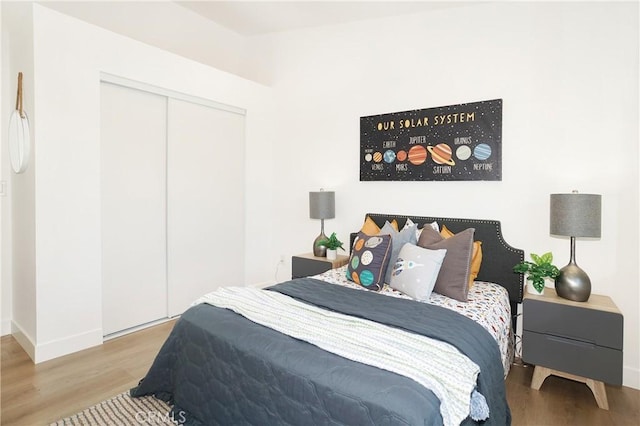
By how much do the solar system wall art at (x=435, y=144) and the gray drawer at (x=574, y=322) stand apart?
3.45 ft

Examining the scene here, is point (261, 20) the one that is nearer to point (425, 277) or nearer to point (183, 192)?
point (183, 192)

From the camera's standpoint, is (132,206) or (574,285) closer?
(574,285)

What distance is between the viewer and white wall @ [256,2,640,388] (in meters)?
2.38

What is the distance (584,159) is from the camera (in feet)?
8.16

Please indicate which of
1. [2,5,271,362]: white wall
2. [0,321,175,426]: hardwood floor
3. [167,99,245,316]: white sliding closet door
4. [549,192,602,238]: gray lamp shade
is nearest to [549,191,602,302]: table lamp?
[549,192,602,238]: gray lamp shade

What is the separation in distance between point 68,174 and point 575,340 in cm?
350

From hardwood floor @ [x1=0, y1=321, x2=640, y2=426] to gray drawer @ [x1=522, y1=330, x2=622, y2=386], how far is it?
211 mm

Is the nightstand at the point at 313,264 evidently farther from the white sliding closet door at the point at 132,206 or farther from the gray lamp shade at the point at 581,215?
the gray lamp shade at the point at 581,215

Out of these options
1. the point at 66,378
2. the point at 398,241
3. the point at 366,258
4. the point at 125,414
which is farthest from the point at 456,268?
the point at 66,378

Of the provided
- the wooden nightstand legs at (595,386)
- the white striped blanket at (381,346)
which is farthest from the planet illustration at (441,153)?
the white striped blanket at (381,346)

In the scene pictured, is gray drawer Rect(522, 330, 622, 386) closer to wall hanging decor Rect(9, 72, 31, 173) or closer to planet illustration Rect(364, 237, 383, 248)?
planet illustration Rect(364, 237, 383, 248)

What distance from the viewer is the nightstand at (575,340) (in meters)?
2.02

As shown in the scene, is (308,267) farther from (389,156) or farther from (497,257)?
(497,257)

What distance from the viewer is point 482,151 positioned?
2859mm
